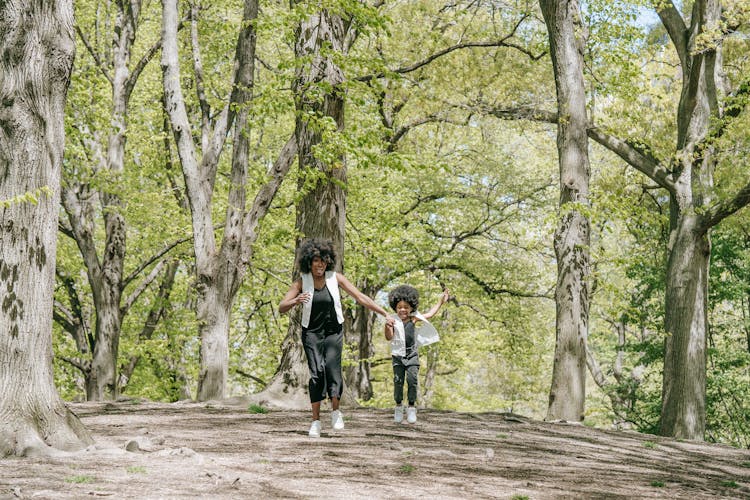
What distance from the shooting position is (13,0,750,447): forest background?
18.6 metres

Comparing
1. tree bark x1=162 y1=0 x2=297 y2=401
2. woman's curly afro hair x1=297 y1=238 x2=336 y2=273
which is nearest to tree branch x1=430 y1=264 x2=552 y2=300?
tree bark x1=162 y1=0 x2=297 y2=401

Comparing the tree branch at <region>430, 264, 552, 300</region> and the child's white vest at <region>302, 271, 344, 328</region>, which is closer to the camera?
the child's white vest at <region>302, 271, 344, 328</region>

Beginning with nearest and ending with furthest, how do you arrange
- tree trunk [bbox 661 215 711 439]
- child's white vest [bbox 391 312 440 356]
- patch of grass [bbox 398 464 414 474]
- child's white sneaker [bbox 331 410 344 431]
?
1. patch of grass [bbox 398 464 414 474]
2. child's white sneaker [bbox 331 410 344 431]
3. child's white vest [bbox 391 312 440 356]
4. tree trunk [bbox 661 215 711 439]

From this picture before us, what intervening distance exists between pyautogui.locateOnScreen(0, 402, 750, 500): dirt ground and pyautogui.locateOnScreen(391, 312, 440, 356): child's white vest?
0.98 m

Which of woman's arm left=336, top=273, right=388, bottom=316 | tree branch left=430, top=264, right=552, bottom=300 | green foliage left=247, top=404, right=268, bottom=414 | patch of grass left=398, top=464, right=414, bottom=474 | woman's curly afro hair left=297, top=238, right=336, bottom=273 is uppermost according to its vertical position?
tree branch left=430, top=264, right=552, bottom=300

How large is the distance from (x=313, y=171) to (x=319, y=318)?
3.79 m

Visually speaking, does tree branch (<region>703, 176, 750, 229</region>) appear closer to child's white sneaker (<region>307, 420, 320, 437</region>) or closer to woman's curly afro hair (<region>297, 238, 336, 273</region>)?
woman's curly afro hair (<region>297, 238, 336, 273</region>)

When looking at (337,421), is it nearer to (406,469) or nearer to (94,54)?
(406,469)

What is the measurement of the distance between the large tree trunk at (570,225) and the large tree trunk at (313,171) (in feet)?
14.4

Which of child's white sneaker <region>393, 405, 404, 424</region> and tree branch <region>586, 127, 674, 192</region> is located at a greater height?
tree branch <region>586, 127, 674, 192</region>

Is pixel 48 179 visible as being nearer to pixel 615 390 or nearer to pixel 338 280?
pixel 338 280

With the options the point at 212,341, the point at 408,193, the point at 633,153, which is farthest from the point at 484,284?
the point at 212,341

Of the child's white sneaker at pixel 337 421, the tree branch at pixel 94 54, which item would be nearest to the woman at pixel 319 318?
the child's white sneaker at pixel 337 421

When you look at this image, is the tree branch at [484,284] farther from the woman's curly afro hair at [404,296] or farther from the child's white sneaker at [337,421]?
the child's white sneaker at [337,421]
